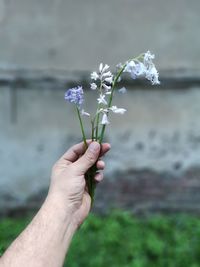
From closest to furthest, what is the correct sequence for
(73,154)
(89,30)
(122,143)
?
1. (73,154)
2. (89,30)
3. (122,143)

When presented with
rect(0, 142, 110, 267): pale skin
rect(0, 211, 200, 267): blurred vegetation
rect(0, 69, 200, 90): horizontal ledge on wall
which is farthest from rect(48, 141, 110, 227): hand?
rect(0, 69, 200, 90): horizontal ledge on wall

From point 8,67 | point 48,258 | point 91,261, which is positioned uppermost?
point 8,67

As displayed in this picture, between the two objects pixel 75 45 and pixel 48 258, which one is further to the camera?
pixel 75 45

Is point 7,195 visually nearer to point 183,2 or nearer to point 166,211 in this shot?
point 166,211

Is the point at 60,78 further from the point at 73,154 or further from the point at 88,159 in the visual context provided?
the point at 88,159

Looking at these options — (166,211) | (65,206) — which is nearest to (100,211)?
(166,211)

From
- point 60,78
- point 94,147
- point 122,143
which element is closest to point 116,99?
point 122,143
